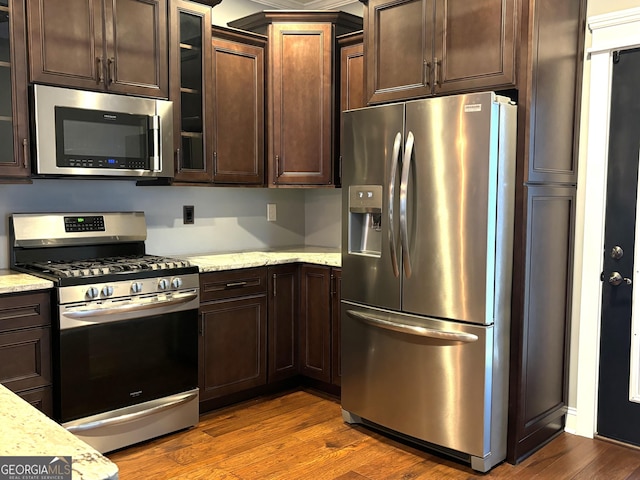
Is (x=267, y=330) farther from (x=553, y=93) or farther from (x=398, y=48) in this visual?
(x=553, y=93)

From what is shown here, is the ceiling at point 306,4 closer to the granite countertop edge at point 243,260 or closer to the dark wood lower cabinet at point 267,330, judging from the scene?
the granite countertop edge at point 243,260

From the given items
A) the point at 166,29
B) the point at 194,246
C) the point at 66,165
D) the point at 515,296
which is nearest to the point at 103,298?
the point at 66,165

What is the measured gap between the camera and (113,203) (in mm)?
3430

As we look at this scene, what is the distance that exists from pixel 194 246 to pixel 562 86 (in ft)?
7.83

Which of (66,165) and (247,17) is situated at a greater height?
(247,17)

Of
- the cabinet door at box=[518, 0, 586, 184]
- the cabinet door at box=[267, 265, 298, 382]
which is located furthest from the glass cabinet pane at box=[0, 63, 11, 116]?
the cabinet door at box=[518, 0, 586, 184]

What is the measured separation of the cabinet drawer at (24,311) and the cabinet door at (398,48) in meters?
1.94

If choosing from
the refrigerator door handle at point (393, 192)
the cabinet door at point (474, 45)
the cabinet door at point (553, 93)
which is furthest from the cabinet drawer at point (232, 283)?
the cabinet door at point (553, 93)

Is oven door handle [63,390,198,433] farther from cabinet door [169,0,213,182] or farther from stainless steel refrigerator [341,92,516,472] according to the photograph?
cabinet door [169,0,213,182]

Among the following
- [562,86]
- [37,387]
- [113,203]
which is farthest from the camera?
[113,203]

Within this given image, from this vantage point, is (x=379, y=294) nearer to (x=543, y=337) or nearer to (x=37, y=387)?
(x=543, y=337)

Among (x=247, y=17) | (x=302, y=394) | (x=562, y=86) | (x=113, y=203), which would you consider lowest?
(x=302, y=394)

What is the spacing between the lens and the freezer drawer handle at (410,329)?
2672mm

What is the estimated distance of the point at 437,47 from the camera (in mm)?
2889
